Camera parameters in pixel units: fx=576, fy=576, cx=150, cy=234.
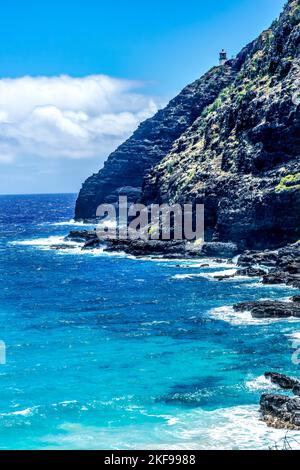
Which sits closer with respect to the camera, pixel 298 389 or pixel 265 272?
pixel 298 389

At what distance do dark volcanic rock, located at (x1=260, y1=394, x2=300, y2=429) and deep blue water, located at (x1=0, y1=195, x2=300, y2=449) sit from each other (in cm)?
84

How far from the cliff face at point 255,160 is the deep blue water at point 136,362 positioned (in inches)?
831

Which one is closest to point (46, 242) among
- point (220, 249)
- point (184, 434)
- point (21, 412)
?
point (220, 249)

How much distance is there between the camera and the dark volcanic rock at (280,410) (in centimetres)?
3484

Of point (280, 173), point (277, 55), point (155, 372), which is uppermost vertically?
point (277, 55)

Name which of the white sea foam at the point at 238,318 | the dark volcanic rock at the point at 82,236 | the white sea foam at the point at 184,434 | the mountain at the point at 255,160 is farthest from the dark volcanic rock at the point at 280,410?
the dark volcanic rock at the point at 82,236

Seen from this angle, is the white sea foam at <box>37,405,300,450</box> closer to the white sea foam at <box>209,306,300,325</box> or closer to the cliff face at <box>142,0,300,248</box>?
the white sea foam at <box>209,306,300,325</box>

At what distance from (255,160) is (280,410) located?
8361 centimetres

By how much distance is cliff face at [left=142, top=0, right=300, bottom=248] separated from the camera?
344ft

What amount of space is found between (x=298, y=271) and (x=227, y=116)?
5886cm

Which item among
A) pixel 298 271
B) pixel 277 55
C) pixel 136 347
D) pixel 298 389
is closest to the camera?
pixel 298 389

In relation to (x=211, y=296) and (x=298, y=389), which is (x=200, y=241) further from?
(x=298, y=389)

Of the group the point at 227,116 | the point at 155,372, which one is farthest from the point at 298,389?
the point at 227,116

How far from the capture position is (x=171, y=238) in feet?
398
